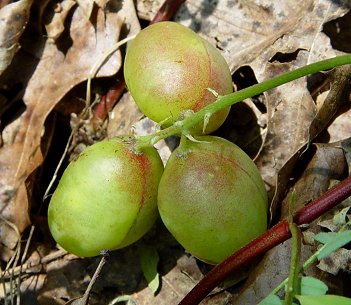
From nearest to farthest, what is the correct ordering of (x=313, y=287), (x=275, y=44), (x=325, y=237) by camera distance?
1. (x=313, y=287)
2. (x=325, y=237)
3. (x=275, y=44)

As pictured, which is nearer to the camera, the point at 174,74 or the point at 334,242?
the point at 334,242

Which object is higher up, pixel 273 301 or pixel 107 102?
pixel 273 301

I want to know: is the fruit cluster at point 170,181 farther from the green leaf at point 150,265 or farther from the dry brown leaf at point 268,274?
the green leaf at point 150,265

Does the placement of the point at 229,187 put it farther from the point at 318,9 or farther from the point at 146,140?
the point at 318,9

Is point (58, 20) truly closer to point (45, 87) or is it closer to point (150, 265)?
point (45, 87)

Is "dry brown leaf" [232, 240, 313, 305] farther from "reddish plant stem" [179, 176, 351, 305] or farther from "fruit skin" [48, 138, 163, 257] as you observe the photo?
"fruit skin" [48, 138, 163, 257]

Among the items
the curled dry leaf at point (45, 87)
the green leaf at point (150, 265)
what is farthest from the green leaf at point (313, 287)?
the curled dry leaf at point (45, 87)

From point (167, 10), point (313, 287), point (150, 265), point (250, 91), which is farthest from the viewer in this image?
point (167, 10)

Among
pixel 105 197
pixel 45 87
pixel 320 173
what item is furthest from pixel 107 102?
pixel 320 173

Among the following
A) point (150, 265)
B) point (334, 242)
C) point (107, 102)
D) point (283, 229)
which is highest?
point (334, 242)
